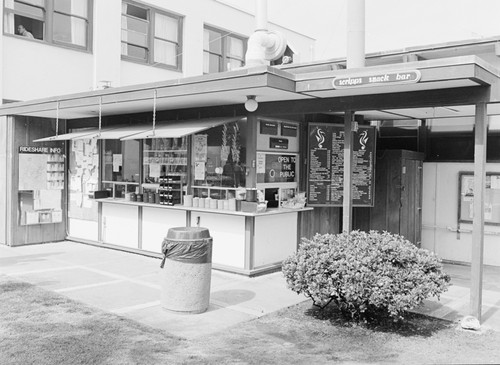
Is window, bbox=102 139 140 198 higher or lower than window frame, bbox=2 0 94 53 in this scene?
lower

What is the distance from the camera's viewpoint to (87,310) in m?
6.26

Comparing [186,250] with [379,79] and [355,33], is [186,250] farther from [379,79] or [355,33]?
[355,33]

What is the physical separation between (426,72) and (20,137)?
8647mm

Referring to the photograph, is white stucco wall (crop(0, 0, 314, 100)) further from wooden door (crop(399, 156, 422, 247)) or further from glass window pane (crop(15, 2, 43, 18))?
wooden door (crop(399, 156, 422, 247))

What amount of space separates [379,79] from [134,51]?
1269cm

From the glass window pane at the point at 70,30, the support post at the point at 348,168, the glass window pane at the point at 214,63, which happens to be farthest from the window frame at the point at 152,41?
the support post at the point at 348,168

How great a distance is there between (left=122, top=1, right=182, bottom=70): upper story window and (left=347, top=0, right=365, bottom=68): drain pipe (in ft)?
33.1

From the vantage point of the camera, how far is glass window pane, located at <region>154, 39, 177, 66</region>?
58.4ft

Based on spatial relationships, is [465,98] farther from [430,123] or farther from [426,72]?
[430,123]

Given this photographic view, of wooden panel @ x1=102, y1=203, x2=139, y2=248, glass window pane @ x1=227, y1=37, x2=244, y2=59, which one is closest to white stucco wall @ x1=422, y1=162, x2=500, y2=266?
wooden panel @ x1=102, y1=203, x2=139, y2=248

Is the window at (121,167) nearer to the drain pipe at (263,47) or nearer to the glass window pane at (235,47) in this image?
the drain pipe at (263,47)

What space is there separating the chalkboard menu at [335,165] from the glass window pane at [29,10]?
899 centimetres

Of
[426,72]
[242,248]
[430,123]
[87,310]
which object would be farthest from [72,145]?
[426,72]

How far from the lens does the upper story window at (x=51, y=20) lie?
44.4ft
